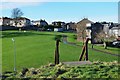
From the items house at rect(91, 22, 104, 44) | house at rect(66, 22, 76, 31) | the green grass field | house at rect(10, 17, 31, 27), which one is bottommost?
the green grass field

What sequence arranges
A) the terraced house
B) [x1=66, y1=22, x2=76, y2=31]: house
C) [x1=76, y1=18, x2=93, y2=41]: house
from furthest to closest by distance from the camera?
the terraced house < [x1=66, y1=22, x2=76, y2=31]: house < [x1=76, y1=18, x2=93, y2=41]: house

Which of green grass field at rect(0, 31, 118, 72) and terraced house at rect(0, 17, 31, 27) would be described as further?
terraced house at rect(0, 17, 31, 27)

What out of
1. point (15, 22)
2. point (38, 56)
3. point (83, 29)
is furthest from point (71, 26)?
point (38, 56)

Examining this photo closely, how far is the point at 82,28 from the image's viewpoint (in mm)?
75500

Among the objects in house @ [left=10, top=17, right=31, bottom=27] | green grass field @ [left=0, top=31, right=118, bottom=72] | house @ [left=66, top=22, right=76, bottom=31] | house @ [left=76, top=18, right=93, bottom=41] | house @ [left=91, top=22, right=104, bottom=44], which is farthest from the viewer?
house @ [left=10, top=17, right=31, bottom=27]

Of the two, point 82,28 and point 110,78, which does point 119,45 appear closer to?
point 82,28

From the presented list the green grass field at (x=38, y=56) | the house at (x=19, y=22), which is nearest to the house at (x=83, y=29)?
the green grass field at (x=38, y=56)

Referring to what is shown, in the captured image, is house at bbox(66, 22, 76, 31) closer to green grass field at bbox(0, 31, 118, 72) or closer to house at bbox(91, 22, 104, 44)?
house at bbox(91, 22, 104, 44)

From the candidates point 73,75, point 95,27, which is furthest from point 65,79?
point 95,27

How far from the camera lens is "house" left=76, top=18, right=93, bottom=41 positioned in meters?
70.4

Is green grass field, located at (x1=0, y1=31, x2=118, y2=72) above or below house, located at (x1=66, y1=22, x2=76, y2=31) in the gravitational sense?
below

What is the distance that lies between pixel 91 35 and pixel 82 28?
29.7ft

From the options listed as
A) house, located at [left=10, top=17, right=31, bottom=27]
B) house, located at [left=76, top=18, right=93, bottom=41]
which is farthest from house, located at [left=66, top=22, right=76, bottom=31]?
house, located at [left=76, top=18, right=93, bottom=41]

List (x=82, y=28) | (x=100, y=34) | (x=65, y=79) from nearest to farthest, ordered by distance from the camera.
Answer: (x=65, y=79)
(x=100, y=34)
(x=82, y=28)
